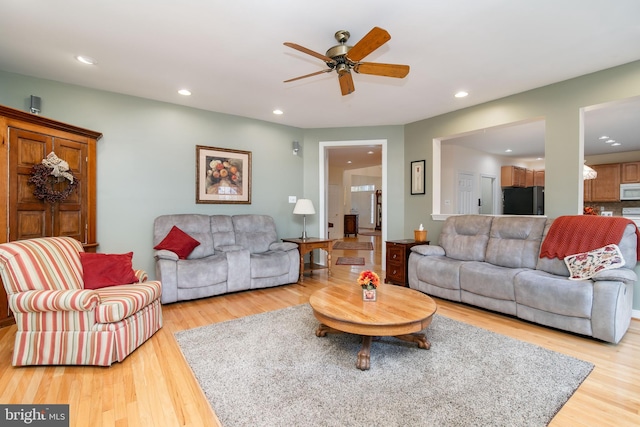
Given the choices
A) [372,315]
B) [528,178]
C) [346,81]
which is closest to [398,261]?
[372,315]

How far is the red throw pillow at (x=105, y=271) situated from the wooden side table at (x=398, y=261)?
126 inches

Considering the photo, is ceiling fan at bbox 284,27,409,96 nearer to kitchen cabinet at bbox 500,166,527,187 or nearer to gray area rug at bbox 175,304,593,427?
gray area rug at bbox 175,304,593,427

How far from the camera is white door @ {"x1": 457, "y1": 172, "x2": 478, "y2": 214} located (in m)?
6.83

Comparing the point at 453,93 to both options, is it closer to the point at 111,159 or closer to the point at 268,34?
the point at 268,34

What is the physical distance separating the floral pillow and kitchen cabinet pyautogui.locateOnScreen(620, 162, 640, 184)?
590 centimetres

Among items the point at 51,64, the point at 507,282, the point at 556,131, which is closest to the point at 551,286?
the point at 507,282

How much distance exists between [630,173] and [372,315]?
8.09 m

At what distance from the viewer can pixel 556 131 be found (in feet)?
11.4

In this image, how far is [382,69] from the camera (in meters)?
2.43

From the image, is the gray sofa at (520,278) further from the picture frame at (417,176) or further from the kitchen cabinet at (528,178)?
the kitchen cabinet at (528,178)

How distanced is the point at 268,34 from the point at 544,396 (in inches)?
127

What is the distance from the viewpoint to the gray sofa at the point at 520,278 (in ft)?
7.95

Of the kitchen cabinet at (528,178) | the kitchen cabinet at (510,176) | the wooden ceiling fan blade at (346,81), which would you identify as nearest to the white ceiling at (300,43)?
the wooden ceiling fan blade at (346,81)

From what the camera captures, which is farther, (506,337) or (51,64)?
(51,64)
